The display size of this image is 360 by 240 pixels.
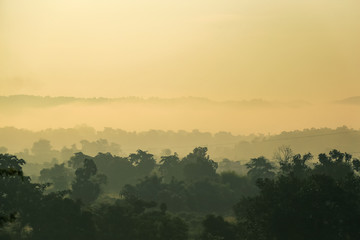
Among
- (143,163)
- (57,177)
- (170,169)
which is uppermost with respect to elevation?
(143,163)

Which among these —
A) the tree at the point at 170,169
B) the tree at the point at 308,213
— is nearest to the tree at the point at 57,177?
the tree at the point at 170,169

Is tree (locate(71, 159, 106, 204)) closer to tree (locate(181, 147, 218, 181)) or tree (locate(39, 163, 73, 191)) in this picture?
tree (locate(39, 163, 73, 191))

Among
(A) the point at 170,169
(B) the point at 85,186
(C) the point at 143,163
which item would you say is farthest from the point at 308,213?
(C) the point at 143,163

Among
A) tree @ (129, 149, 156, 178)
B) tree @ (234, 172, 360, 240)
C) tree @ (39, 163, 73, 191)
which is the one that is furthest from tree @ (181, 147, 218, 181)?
tree @ (234, 172, 360, 240)

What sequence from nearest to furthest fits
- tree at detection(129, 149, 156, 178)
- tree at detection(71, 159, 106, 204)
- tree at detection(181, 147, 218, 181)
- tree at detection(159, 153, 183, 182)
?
1. tree at detection(71, 159, 106, 204)
2. tree at detection(181, 147, 218, 181)
3. tree at detection(159, 153, 183, 182)
4. tree at detection(129, 149, 156, 178)

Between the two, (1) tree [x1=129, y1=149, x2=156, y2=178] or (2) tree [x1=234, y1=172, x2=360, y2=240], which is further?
(1) tree [x1=129, y1=149, x2=156, y2=178]

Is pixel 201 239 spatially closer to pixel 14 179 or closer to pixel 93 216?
pixel 93 216

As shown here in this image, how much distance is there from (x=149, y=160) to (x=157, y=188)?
41598 mm

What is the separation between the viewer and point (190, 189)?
385 ft

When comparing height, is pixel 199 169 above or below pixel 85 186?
above

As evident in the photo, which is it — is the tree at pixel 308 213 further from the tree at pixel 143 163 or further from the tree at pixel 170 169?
the tree at pixel 143 163

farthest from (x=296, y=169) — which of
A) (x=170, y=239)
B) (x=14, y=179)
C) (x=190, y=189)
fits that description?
(x=14, y=179)

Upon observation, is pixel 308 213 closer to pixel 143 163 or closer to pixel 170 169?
pixel 170 169

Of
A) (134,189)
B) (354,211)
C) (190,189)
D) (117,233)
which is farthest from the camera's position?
(190,189)
